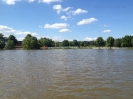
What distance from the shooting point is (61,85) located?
1191 cm

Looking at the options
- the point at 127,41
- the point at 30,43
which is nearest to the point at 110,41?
the point at 127,41

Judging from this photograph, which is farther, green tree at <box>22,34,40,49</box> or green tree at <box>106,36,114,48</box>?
green tree at <box>106,36,114,48</box>

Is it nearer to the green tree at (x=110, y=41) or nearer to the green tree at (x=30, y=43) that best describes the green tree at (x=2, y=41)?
the green tree at (x=30, y=43)

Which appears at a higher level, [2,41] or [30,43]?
[2,41]

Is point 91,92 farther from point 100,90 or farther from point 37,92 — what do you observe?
point 37,92

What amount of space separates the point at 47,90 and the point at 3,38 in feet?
464

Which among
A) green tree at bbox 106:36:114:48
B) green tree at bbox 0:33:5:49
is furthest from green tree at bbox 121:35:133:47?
green tree at bbox 0:33:5:49

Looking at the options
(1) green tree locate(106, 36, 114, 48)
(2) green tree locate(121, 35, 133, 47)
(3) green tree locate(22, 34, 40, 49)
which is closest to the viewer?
(3) green tree locate(22, 34, 40, 49)

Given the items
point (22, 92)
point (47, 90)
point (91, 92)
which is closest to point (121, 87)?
point (91, 92)

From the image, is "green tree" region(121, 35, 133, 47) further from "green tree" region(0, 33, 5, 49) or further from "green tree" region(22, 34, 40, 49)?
"green tree" region(0, 33, 5, 49)

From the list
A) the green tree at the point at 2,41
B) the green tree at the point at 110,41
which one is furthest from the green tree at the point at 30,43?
the green tree at the point at 110,41

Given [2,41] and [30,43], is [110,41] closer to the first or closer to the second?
[30,43]

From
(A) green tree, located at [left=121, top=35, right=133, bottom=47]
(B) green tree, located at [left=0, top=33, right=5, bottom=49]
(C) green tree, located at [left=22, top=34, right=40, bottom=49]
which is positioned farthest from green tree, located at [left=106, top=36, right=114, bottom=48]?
(B) green tree, located at [left=0, top=33, right=5, bottom=49]

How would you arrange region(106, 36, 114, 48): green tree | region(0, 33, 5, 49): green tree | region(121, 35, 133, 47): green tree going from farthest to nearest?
region(106, 36, 114, 48): green tree, region(121, 35, 133, 47): green tree, region(0, 33, 5, 49): green tree
